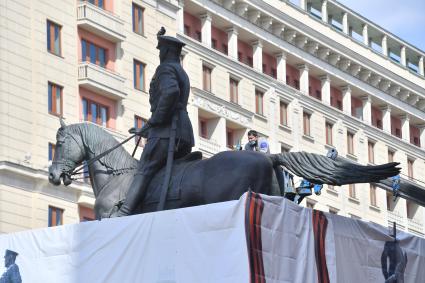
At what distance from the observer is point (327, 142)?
7469 centimetres

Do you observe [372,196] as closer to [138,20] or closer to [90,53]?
[138,20]

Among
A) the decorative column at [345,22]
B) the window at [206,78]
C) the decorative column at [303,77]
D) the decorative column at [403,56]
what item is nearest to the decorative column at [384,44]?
the decorative column at [403,56]

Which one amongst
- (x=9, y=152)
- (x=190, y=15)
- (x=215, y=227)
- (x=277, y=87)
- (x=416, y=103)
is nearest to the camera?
(x=215, y=227)

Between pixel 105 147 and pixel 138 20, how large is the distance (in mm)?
37825

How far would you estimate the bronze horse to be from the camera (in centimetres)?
2153

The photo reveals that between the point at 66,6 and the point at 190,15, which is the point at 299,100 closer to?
the point at 190,15

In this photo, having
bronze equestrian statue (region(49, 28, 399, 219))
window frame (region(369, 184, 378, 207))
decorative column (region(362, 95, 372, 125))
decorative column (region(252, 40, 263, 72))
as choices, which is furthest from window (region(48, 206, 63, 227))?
bronze equestrian statue (region(49, 28, 399, 219))

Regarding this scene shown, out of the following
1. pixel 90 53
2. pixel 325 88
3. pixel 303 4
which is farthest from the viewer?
pixel 325 88

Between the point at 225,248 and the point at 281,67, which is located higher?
the point at 281,67

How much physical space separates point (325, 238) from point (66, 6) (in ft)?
118

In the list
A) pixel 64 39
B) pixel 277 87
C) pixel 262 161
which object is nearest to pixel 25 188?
pixel 64 39

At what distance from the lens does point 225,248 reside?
67.1 feet

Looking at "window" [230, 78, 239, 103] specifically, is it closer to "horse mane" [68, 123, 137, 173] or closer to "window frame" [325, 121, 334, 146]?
"window frame" [325, 121, 334, 146]

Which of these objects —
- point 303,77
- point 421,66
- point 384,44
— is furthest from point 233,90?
point 421,66
